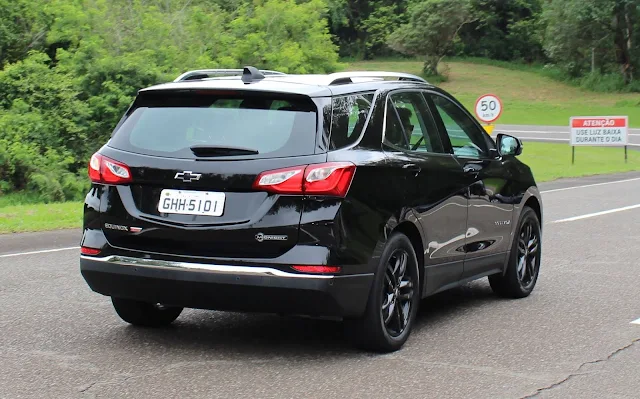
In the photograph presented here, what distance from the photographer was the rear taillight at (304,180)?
19.1 feet

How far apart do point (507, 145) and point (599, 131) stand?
25.9m

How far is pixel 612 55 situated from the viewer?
74.6 meters

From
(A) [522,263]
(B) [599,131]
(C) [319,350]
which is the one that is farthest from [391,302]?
(B) [599,131]

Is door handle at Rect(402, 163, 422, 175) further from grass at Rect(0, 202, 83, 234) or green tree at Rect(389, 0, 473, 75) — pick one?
green tree at Rect(389, 0, 473, 75)

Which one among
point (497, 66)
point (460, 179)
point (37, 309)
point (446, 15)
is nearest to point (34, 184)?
point (37, 309)

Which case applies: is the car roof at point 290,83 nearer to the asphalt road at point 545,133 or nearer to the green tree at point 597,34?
the asphalt road at point 545,133

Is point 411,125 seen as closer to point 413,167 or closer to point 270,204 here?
point 413,167

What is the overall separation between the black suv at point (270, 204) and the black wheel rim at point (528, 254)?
179 cm

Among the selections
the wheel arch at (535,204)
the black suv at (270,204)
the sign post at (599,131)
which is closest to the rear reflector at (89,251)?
the black suv at (270,204)

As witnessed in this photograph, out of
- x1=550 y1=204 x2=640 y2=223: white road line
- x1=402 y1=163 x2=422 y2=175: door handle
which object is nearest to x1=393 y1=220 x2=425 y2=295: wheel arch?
x1=402 y1=163 x2=422 y2=175: door handle

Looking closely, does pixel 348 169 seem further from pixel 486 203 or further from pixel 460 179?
pixel 486 203

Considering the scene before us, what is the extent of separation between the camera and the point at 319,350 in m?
6.46

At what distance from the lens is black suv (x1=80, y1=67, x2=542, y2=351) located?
584 cm

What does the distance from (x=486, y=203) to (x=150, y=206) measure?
2.83m
